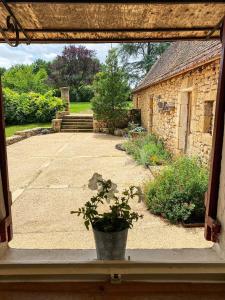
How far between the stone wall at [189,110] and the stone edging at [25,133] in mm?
6389

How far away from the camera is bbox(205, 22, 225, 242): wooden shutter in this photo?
6.38 feet

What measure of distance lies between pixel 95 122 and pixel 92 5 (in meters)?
12.8

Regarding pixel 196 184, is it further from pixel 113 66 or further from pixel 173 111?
pixel 113 66

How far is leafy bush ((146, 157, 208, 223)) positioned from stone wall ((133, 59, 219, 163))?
29.9 inches

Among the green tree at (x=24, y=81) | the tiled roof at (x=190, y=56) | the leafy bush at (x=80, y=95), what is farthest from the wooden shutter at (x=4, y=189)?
the leafy bush at (x=80, y=95)

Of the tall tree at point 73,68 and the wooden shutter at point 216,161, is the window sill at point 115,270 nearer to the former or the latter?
the wooden shutter at point 216,161

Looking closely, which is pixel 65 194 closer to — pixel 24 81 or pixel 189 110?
pixel 189 110

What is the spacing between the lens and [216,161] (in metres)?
2.02

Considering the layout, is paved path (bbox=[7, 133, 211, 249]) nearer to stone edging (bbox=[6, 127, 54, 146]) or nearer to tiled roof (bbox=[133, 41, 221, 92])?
stone edging (bbox=[6, 127, 54, 146])

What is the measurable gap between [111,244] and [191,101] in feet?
17.1

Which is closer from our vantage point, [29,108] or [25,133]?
[25,133]

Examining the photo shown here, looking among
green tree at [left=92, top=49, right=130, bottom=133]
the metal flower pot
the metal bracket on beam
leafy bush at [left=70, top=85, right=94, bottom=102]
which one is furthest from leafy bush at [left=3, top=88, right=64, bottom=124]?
the metal flower pot

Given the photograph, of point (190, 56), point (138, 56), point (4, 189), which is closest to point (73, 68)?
point (138, 56)

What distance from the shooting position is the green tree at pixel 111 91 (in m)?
12.9
